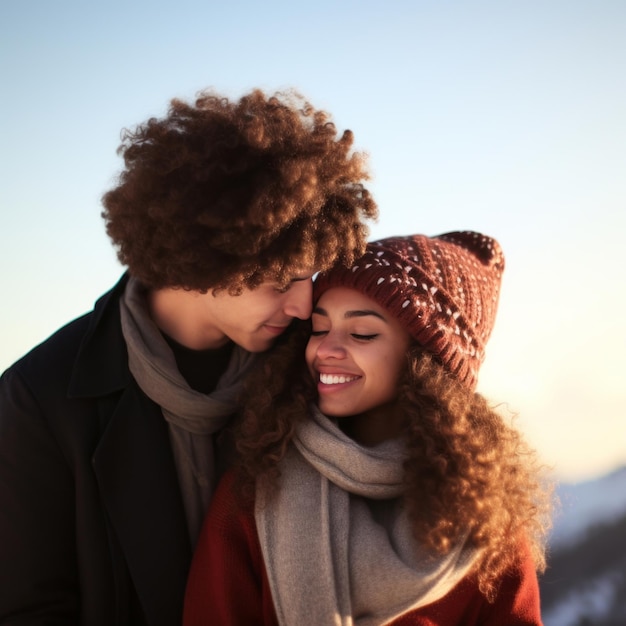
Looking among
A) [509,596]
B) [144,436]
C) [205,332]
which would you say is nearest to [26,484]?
[144,436]

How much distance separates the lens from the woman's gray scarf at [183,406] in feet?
9.78

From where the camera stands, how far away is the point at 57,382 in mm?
2969

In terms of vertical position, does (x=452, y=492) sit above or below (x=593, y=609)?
above

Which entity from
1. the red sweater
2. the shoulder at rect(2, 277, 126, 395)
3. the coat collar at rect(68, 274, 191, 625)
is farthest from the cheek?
the shoulder at rect(2, 277, 126, 395)

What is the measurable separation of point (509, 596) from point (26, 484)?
5.75ft

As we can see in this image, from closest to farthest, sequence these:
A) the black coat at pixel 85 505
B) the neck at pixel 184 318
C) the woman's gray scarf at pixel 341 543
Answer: the woman's gray scarf at pixel 341 543, the black coat at pixel 85 505, the neck at pixel 184 318

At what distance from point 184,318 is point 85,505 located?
0.79 meters

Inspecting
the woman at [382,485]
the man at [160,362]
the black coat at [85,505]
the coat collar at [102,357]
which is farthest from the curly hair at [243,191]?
the black coat at [85,505]

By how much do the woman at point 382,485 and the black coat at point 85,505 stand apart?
0.22m

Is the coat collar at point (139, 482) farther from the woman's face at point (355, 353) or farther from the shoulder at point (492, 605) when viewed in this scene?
the shoulder at point (492, 605)

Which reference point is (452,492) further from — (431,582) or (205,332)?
(205,332)

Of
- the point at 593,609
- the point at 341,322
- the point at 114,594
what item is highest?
the point at 341,322

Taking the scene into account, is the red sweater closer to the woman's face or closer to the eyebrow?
the woman's face

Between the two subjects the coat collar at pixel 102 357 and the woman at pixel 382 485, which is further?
the coat collar at pixel 102 357
